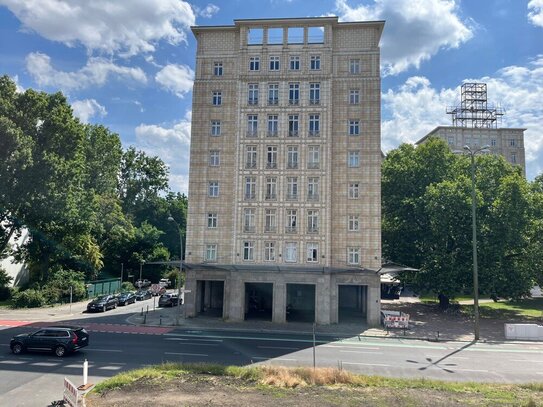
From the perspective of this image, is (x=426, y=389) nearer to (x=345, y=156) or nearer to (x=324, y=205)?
(x=324, y=205)

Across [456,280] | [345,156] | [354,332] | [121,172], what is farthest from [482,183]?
[121,172]

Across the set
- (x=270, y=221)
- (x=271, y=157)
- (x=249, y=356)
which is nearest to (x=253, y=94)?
(x=271, y=157)

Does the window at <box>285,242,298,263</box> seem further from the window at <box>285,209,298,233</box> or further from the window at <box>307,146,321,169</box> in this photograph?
the window at <box>307,146,321,169</box>

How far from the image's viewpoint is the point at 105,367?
2142 cm

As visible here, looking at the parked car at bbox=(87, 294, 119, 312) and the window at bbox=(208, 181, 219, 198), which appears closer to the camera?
the window at bbox=(208, 181, 219, 198)

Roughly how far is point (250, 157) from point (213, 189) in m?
4.59

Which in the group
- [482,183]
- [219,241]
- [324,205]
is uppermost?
[482,183]

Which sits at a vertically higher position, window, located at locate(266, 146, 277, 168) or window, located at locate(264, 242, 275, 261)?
window, located at locate(266, 146, 277, 168)

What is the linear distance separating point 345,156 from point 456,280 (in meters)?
15.5

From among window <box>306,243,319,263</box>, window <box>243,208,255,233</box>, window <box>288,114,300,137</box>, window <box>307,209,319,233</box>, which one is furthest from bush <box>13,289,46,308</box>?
window <box>288,114,300,137</box>

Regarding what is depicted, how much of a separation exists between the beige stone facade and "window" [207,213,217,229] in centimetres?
7438

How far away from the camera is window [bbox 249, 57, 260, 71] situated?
41.4 m

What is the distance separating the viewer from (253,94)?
4125cm

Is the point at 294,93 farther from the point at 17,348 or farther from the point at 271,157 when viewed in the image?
the point at 17,348
